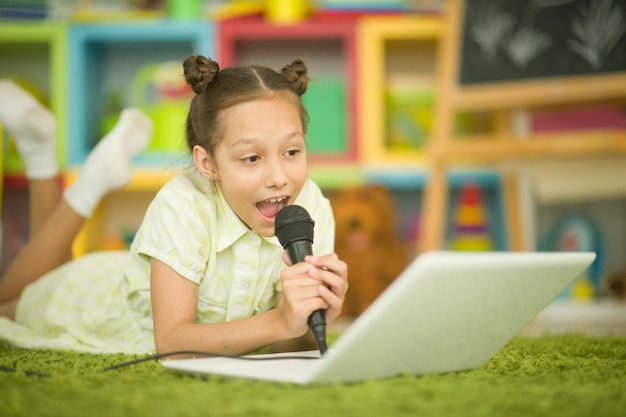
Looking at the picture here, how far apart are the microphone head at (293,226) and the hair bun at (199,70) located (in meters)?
0.28

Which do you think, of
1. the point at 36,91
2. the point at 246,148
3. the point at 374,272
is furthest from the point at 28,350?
the point at 36,91

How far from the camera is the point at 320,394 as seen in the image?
2.46 feet

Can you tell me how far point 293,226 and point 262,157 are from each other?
0.17m

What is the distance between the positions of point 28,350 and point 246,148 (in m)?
0.54

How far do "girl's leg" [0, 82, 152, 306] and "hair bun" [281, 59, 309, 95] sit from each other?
0.58 meters

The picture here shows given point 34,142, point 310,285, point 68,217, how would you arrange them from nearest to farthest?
point 310,285 → point 68,217 → point 34,142

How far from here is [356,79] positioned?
9.12 feet

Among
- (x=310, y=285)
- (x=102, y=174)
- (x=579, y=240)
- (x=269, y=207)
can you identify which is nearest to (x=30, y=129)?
(x=102, y=174)

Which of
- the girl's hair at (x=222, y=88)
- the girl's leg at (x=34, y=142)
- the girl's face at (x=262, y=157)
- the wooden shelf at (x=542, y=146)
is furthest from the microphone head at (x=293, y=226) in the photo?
the wooden shelf at (x=542, y=146)

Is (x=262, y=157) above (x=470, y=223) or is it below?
above

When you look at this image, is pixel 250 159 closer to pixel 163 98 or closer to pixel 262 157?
pixel 262 157

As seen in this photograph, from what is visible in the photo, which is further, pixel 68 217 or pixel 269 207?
pixel 68 217

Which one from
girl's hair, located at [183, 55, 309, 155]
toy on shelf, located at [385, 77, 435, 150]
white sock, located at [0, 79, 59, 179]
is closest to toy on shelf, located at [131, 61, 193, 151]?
toy on shelf, located at [385, 77, 435, 150]

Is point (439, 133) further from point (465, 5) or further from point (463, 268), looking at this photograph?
point (463, 268)
